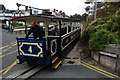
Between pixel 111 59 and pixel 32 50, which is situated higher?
pixel 32 50

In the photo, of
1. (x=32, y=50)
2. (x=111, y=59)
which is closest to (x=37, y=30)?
(x=32, y=50)

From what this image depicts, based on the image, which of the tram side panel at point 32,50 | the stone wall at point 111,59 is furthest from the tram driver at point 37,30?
the stone wall at point 111,59

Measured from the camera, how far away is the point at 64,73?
451 centimetres

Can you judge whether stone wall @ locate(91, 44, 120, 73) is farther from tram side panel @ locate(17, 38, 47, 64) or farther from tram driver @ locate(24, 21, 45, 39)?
tram driver @ locate(24, 21, 45, 39)

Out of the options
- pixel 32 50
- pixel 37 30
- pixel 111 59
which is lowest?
pixel 111 59

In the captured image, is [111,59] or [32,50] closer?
[32,50]

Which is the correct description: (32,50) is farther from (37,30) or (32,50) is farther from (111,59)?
(111,59)

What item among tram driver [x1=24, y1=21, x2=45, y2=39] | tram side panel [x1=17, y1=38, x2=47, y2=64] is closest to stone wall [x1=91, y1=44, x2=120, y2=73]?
tram side panel [x1=17, y1=38, x2=47, y2=64]

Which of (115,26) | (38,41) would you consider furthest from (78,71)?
(115,26)

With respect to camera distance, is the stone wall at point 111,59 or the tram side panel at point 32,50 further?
the stone wall at point 111,59

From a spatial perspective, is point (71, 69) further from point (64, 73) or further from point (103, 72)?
point (103, 72)

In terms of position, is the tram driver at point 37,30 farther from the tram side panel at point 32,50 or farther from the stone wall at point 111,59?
the stone wall at point 111,59

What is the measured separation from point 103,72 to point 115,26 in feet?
11.8

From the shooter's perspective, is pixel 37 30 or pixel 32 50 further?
pixel 37 30
